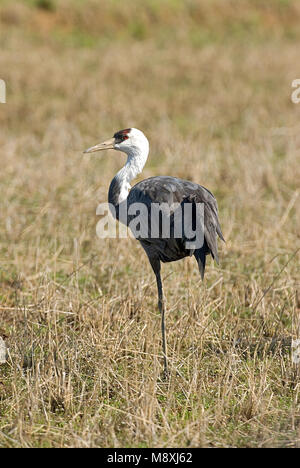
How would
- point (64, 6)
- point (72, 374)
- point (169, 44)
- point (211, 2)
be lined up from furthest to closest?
point (211, 2), point (64, 6), point (169, 44), point (72, 374)

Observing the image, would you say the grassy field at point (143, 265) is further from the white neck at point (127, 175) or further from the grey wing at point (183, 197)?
the white neck at point (127, 175)

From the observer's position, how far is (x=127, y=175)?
4379 mm

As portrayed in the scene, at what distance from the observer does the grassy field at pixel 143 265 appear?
349 cm

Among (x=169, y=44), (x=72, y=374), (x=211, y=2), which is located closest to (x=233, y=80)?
(x=169, y=44)

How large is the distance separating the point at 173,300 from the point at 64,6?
16.5m

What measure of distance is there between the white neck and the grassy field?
0.75 metres

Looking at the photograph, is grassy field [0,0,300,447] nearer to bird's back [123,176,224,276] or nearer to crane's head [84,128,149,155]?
bird's back [123,176,224,276]

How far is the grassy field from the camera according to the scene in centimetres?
349

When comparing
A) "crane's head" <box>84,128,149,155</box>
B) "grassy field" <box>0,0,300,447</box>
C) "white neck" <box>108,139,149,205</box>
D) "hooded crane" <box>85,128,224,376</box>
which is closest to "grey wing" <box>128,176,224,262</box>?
"hooded crane" <box>85,128,224,376</box>

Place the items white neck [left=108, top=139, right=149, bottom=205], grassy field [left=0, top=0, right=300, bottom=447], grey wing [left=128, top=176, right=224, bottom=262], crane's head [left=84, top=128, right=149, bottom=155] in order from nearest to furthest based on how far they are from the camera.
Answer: grassy field [left=0, top=0, right=300, bottom=447] → grey wing [left=128, top=176, right=224, bottom=262] → white neck [left=108, top=139, right=149, bottom=205] → crane's head [left=84, top=128, right=149, bottom=155]

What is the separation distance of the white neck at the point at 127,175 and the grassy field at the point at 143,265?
0.75 metres

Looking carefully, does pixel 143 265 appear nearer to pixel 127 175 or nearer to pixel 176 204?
pixel 127 175
